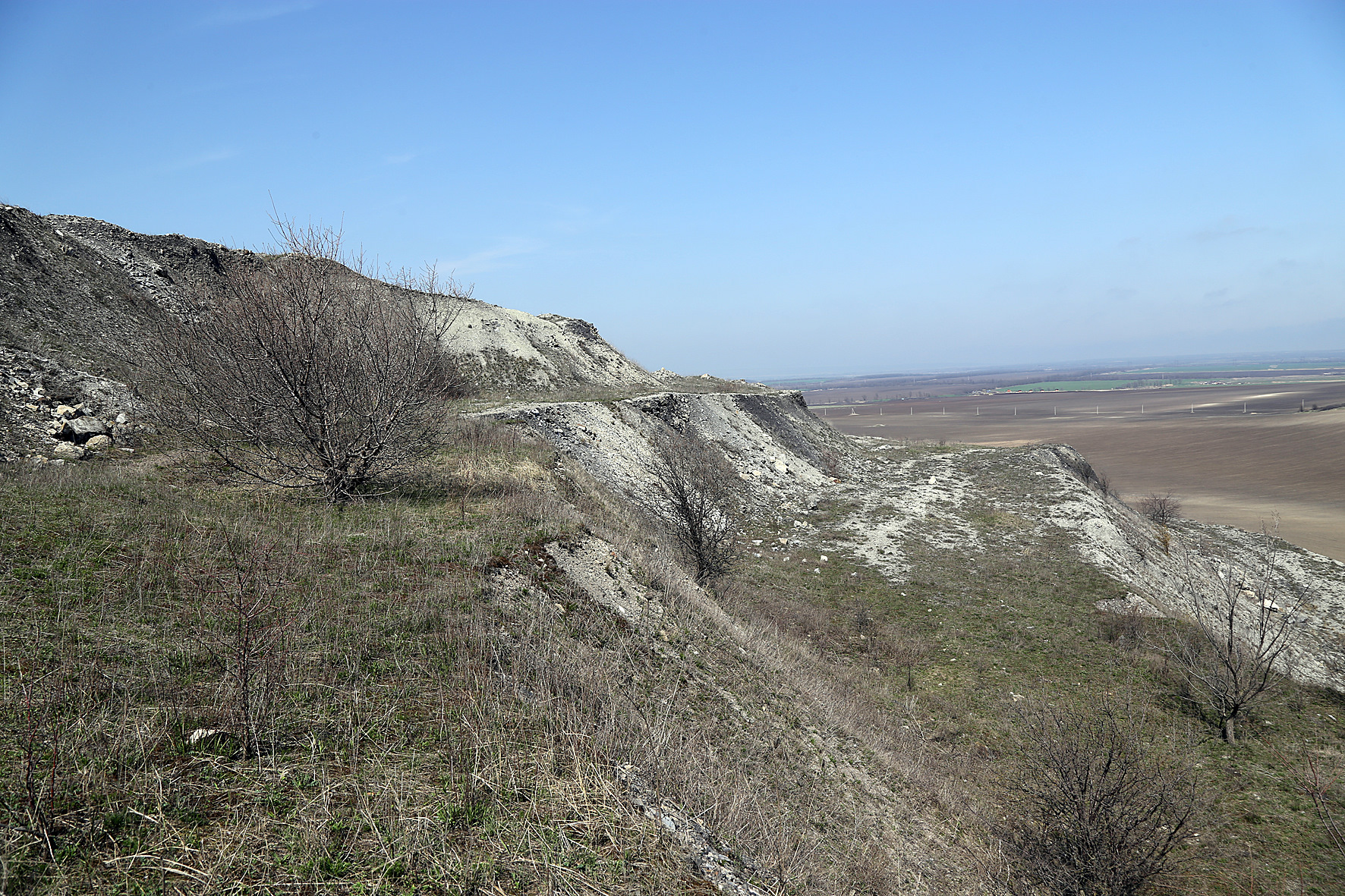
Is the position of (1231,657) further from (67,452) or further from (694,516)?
(67,452)

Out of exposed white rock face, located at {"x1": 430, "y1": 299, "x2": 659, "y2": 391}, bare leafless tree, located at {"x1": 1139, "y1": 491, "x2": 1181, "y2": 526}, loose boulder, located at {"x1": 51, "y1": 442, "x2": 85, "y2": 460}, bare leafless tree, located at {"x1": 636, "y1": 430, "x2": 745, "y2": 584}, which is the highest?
exposed white rock face, located at {"x1": 430, "y1": 299, "x2": 659, "y2": 391}

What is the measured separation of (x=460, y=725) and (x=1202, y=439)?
11148 centimetres

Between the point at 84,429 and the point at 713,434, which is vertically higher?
the point at 84,429

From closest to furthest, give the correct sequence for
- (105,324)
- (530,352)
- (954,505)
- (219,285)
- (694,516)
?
(694,516) → (105,324) → (219,285) → (954,505) → (530,352)

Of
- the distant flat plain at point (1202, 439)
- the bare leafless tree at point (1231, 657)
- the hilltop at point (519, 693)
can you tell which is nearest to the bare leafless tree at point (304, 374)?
the hilltop at point (519, 693)

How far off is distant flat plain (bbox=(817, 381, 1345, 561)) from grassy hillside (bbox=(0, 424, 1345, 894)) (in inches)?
1150

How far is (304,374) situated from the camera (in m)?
10.4

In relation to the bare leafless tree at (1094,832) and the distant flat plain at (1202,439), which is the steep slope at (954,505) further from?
the bare leafless tree at (1094,832)

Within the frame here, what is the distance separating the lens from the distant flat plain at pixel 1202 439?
4578cm

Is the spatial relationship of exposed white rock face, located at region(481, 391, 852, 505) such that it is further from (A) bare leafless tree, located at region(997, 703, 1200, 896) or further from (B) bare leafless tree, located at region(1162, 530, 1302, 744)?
(B) bare leafless tree, located at region(1162, 530, 1302, 744)

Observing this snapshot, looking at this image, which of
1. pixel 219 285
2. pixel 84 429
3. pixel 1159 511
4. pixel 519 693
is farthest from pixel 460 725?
pixel 1159 511

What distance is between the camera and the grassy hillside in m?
3.76

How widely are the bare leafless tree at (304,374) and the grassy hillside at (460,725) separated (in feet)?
3.06

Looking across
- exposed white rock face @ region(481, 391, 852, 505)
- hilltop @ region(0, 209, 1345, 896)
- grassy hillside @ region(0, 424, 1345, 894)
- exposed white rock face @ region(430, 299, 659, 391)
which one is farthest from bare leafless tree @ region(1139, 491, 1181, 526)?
exposed white rock face @ region(430, 299, 659, 391)
